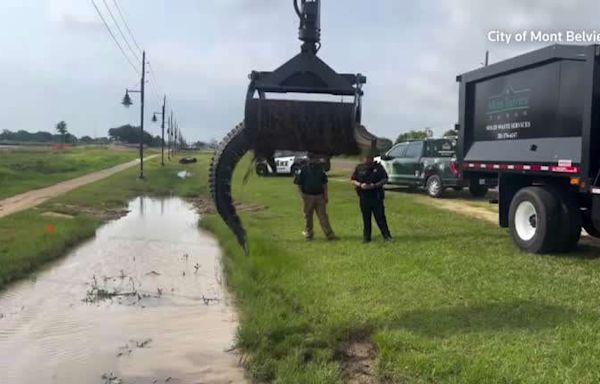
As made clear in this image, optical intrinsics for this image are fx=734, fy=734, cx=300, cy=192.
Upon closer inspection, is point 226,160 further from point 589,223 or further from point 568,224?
point 589,223

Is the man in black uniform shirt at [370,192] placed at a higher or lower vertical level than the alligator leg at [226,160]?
lower

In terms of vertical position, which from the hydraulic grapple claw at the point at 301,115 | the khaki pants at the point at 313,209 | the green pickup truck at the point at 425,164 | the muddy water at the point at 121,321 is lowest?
the muddy water at the point at 121,321

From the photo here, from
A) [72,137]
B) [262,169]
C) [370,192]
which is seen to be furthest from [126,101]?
[72,137]

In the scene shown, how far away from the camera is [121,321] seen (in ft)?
26.3

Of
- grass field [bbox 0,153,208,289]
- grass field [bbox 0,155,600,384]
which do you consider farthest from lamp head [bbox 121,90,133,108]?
grass field [bbox 0,155,600,384]

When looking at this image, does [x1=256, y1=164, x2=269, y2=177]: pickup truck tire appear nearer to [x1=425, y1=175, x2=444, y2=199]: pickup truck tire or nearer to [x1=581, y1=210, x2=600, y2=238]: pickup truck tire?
[x1=581, y1=210, x2=600, y2=238]: pickup truck tire

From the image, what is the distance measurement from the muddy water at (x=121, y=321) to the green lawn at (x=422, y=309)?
0.40 meters

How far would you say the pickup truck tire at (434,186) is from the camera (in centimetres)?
2083

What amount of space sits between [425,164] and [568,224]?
11560 mm

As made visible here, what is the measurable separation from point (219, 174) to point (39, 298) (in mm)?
3795

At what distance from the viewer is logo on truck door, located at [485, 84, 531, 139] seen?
10.9 m

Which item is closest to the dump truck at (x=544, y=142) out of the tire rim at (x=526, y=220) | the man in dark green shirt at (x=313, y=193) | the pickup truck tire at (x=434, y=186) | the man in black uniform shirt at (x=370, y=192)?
the tire rim at (x=526, y=220)

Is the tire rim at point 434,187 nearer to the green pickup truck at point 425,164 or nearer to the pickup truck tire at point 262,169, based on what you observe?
the green pickup truck at point 425,164

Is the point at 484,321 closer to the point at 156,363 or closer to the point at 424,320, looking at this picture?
the point at 424,320
